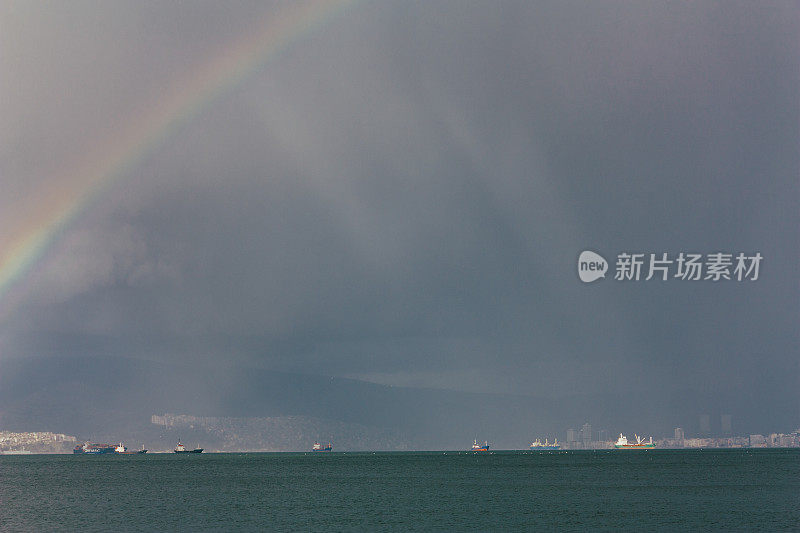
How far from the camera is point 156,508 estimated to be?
456ft

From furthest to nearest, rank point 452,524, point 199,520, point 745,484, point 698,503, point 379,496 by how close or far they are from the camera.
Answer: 1. point 745,484
2. point 379,496
3. point 698,503
4. point 199,520
5. point 452,524

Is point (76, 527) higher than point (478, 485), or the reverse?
point (478, 485)

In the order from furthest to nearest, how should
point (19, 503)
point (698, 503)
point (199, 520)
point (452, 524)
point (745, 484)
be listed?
point (745, 484), point (19, 503), point (698, 503), point (199, 520), point (452, 524)

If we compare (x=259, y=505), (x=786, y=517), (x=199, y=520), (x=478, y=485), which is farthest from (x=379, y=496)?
(x=786, y=517)

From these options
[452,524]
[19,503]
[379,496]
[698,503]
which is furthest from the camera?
[379,496]

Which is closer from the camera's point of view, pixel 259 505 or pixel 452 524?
pixel 452 524

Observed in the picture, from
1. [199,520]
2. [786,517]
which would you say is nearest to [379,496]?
[199,520]

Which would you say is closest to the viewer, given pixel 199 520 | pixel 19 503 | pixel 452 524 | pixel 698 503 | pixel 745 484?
pixel 452 524

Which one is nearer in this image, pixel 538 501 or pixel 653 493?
pixel 538 501

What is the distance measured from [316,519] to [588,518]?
37.7 m

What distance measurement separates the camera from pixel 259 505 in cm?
14362

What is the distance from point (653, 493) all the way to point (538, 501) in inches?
1183

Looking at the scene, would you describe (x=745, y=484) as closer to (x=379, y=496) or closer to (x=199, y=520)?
(x=379, y=496)

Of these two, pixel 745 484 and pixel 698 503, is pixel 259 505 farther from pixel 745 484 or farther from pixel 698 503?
pixel 745 484
